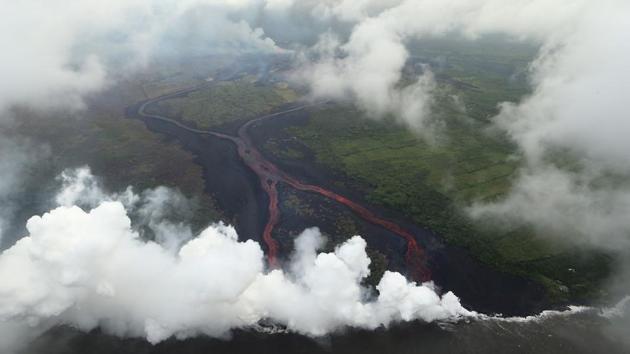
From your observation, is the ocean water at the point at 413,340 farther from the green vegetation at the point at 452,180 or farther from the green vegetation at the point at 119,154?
the green vegetation at the point at 119,154

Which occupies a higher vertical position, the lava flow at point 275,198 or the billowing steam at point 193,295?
the lava flow at point 275,198

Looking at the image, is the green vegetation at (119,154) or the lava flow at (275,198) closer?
the lava flow at (275,198)

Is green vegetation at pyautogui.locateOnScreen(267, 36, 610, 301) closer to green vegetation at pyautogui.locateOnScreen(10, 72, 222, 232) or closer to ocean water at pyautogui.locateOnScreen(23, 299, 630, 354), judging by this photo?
ocean water at pyautogui.locateOnScreen(23, 299, 630, 354)

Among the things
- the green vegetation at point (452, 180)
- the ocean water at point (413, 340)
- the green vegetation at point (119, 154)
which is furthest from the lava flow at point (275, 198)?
the ocean water at point (413, 340)

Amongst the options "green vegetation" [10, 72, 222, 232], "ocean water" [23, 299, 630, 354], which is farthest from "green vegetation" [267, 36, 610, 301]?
"green vegetation" [10, 72, 222, 232]

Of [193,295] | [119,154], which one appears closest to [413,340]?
[193,295]

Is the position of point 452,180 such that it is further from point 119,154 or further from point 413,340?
point 119,154

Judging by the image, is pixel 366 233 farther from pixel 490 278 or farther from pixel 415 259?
pixel 490 278

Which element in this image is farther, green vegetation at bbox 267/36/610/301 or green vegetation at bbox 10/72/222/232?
green vegetation at bbox 10/72/222/232
